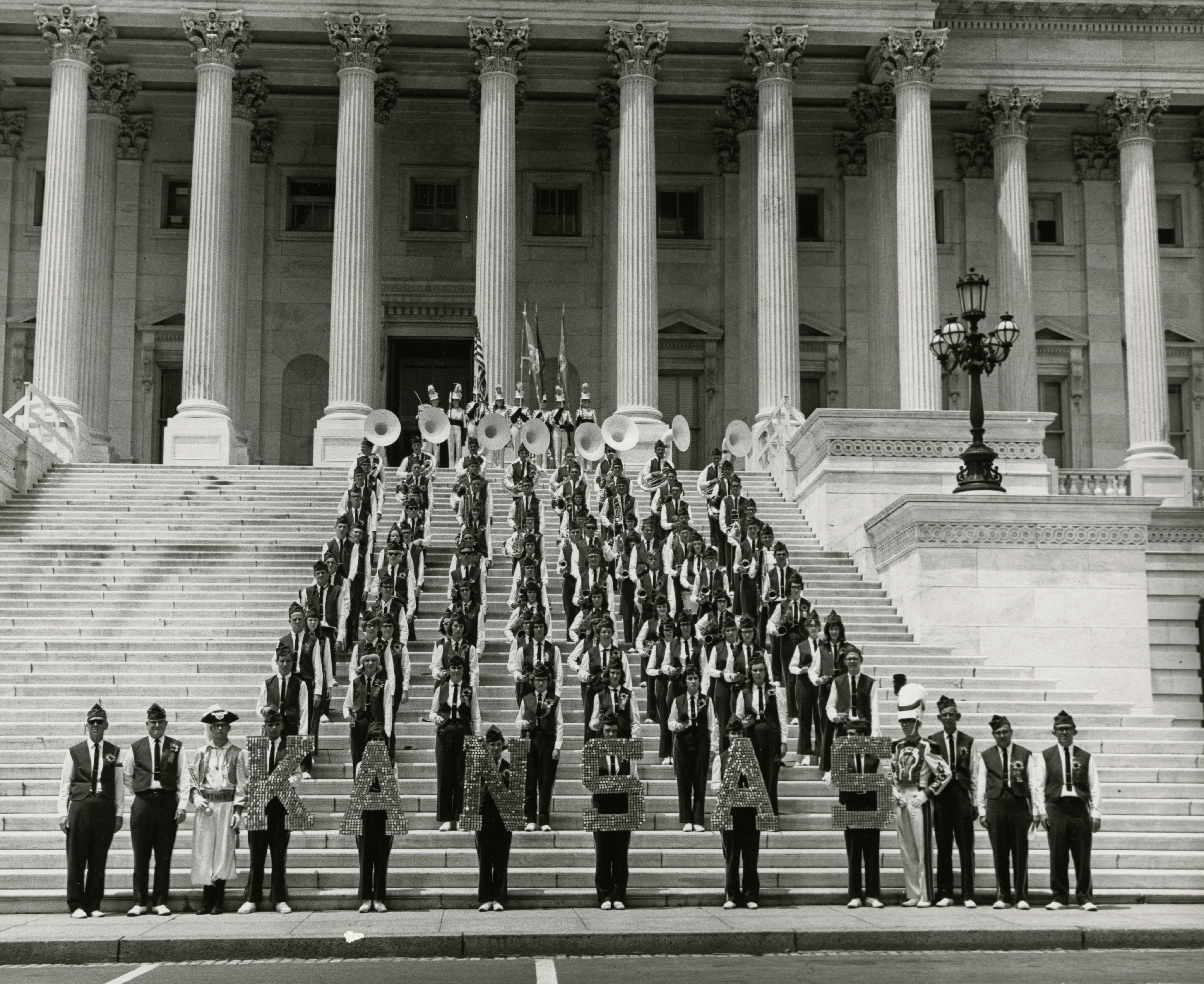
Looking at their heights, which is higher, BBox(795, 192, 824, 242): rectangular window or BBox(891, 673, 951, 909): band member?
BBox(795, 192, 824, 242): rectangular window

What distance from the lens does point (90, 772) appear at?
563 inches

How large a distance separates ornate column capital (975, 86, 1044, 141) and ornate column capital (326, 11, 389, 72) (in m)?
13.7

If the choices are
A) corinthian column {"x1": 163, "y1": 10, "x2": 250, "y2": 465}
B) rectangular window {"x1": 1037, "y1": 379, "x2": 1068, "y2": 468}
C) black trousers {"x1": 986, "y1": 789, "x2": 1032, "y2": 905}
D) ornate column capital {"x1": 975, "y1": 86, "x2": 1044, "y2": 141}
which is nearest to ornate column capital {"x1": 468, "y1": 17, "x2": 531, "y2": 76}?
corinthian column {"x1": 163, "y1": 10, "x2": 250, "y2": 465}

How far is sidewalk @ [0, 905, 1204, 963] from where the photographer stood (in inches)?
488

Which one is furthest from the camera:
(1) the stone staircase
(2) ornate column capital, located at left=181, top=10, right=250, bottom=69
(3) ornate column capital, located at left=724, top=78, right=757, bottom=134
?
(3) ornate column capital, located at left=724, top=78, right=757, bottom=134

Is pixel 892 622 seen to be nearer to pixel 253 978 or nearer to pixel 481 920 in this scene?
pixel 481 920

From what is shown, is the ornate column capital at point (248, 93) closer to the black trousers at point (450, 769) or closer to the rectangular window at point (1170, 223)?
the rectangular window at point (1170, 223)

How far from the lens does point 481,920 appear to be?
13.5 metres

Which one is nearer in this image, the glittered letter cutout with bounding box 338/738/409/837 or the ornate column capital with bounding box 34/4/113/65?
the glittered letter cutout with bounding box 338/738/409/837

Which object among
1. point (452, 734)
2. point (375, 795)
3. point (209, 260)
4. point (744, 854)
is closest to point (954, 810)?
point (744, 854)

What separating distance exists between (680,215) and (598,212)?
206cm

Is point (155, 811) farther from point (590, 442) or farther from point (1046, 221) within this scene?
point (1046, 221)

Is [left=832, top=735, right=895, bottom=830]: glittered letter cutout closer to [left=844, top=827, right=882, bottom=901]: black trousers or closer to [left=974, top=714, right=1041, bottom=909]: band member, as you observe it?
[left=844, top=827, right=882, bottom=901]: black trousers

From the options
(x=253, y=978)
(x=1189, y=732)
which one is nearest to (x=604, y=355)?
(x=1189, y=732)
